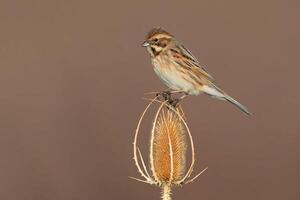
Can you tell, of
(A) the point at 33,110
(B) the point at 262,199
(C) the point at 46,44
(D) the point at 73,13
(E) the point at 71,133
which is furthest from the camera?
(D) the point at 73,13

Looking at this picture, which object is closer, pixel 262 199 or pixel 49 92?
pixel 262 199

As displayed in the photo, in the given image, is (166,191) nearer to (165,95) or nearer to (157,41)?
(165,95)

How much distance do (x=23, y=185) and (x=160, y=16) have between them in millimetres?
3148

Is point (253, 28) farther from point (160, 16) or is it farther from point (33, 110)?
point (33, 110)

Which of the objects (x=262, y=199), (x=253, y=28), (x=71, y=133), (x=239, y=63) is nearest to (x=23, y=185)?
(x=71, y=133)

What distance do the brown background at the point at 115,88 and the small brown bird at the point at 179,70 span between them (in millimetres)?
2073

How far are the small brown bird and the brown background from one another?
6.80ft

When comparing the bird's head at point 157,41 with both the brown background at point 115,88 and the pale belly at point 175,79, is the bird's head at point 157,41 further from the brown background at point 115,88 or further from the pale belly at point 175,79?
the brown background at point 115,88

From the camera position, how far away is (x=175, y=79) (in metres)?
5.47

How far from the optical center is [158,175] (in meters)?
3.92

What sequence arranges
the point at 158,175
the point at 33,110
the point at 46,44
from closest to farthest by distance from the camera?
the point at 158,175 < the point at 33,110 < the point at 46,44

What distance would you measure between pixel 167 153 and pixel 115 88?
4.81m

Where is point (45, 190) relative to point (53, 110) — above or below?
below

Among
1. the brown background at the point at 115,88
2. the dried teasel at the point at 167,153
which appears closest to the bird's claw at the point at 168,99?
the dried teasel at the point at 167,153
